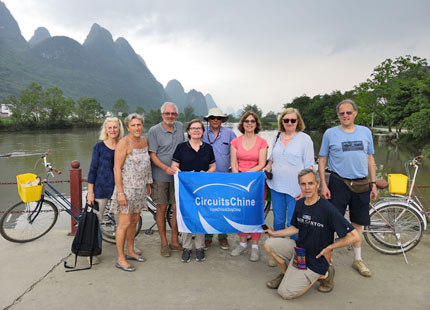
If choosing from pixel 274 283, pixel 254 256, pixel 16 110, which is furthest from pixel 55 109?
pixel 274 283

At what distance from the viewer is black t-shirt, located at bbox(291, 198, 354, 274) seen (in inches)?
106

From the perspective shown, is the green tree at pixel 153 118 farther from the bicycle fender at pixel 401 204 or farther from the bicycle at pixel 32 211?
the bicycle fender at pixel 401 204

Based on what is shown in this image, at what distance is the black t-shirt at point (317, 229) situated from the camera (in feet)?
8.87

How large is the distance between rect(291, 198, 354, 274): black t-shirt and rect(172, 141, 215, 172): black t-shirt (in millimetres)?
1422

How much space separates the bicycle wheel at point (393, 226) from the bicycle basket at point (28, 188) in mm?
4842

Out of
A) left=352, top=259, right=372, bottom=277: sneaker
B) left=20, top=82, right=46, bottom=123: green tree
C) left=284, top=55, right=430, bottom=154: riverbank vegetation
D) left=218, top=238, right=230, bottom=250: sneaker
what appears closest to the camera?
left=352, top=259, right=372, bottom=277: sneaker

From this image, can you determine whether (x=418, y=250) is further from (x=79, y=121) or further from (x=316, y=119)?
(x=79, y=121)

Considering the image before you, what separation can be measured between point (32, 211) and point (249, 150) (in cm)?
352

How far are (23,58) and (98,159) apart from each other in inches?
9223

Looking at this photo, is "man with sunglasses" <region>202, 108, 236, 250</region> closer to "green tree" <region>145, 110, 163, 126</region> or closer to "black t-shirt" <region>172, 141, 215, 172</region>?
"black t-shirt" <region>172, 141, 215, 172</region>

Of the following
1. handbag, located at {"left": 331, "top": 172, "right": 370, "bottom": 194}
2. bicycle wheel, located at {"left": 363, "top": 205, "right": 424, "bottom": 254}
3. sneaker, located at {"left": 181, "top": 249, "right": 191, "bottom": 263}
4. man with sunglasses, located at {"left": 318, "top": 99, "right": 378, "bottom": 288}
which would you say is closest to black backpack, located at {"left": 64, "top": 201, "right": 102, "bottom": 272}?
sneaker, located at {"left": 181, "top": 249, "right": 191, "bottom": 263}

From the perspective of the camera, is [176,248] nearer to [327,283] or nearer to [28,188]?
[327,283]

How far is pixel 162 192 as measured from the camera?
378cm

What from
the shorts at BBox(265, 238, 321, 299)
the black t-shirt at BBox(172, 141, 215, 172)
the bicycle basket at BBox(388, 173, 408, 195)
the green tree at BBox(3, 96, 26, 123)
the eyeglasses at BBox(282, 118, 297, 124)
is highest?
the green tree at BBox(3, 96, 26, 123)
